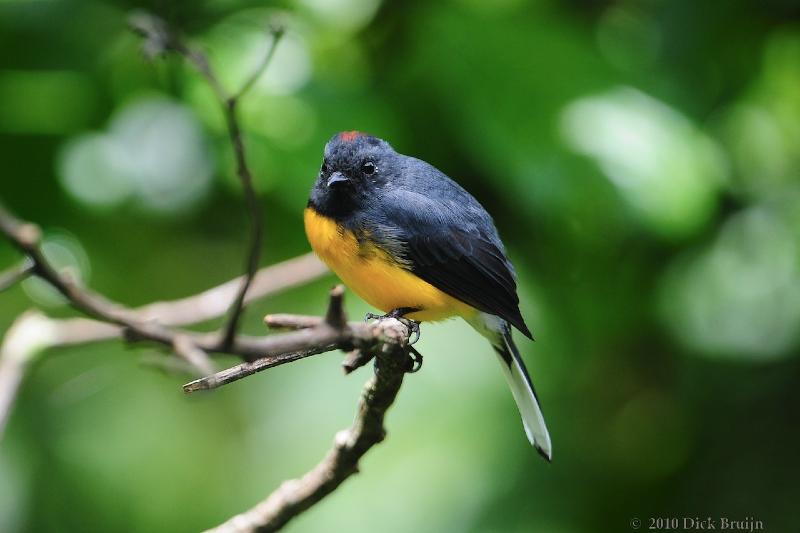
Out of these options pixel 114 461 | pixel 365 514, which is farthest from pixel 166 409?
pixel 365 514

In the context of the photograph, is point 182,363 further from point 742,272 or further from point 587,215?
point 742,272

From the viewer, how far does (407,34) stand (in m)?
3.80

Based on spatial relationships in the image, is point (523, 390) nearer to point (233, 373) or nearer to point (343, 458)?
point (343, 458)

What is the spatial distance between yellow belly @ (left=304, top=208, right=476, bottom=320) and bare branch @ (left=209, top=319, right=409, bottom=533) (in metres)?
0.68

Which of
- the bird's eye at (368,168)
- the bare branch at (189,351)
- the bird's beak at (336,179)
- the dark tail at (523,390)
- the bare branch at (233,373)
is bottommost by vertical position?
Answer: the dark tail at (523,390)

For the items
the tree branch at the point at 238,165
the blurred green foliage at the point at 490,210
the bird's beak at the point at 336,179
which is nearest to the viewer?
the tree branch at the point at 238,165

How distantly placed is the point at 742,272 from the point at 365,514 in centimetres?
200

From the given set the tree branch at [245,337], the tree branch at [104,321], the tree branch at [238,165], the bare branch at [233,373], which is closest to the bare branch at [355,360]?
→ the tree branch at [245,337]

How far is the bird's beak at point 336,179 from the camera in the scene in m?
2.82

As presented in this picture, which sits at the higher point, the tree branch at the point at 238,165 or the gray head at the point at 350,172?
the tree branch at the point at 238,165

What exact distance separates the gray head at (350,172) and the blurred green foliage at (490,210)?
0.33 metres

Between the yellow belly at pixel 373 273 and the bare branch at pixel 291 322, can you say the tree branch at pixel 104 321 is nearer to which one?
the bare branch at pixel 291 322

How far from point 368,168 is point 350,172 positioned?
7cm

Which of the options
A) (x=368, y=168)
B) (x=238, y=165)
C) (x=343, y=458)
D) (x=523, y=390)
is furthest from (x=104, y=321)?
(x=523, y=390)
